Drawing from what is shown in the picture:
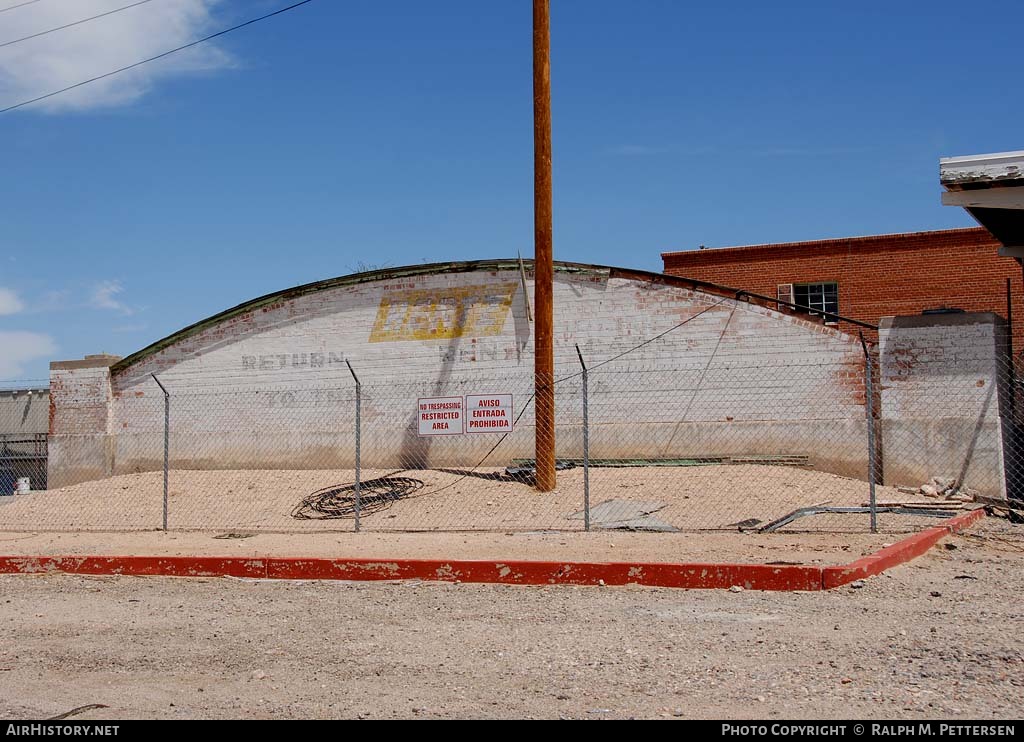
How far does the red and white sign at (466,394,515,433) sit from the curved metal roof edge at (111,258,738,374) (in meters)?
4.92

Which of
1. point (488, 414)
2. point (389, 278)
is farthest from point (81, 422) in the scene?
point (488, 414)

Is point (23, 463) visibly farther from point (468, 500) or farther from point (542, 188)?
point (542, 188)

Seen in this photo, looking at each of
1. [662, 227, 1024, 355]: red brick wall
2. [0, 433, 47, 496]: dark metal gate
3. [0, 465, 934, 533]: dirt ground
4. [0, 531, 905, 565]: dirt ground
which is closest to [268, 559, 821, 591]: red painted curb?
[0, 531, 905, 565]: dirt ground

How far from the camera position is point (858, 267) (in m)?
28.3

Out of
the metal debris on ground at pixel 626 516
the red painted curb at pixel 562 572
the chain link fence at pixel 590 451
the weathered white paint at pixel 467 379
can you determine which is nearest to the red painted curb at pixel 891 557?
the red painted curb at pixel 562 572

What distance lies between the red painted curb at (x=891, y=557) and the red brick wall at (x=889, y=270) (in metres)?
16.0

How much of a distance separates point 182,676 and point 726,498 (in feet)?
29.9

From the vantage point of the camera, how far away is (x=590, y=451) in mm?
17625

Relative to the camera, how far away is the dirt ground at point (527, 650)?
5355 millimetres

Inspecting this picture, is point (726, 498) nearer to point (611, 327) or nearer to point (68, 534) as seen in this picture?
point (611, 327)

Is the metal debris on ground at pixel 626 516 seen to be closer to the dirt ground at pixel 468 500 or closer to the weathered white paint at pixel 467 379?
the dirt ground at pixel 468 500

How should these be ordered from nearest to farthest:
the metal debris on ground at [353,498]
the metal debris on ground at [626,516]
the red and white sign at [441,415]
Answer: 1. the metal debris on ground at [626,516]
2. the red and white sign at [441,415]
3. the metal debris on ground at [353,498]

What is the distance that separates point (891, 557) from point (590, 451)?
351 inches

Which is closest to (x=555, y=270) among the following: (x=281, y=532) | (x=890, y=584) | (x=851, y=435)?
Answer: (x=851, y=435)
